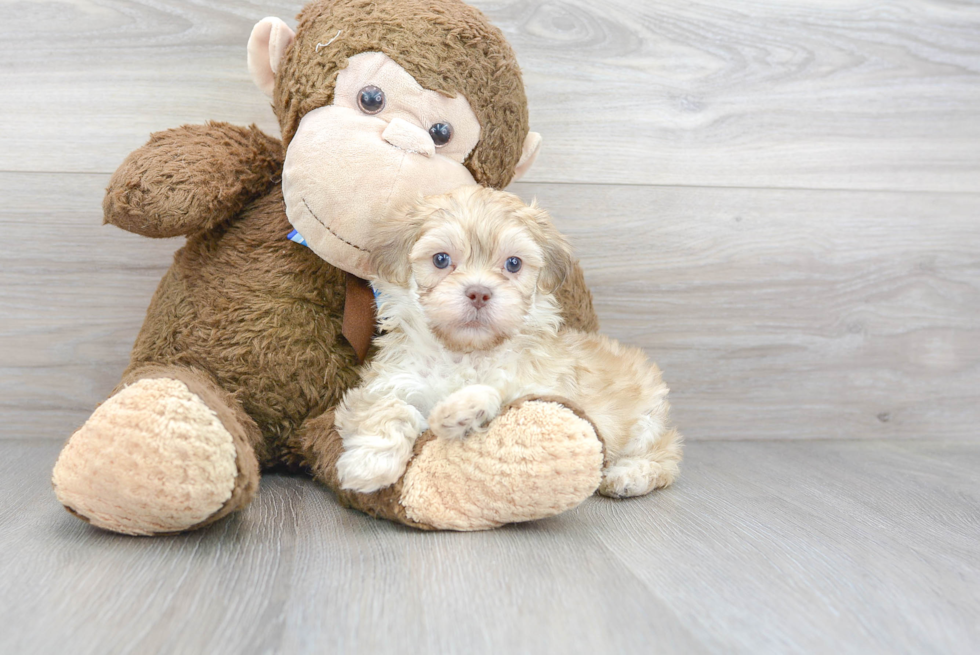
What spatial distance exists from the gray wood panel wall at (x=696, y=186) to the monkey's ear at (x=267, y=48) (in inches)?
11.6

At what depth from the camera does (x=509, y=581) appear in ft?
3.25

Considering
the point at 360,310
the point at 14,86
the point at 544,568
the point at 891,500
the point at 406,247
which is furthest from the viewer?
the point at 14,86

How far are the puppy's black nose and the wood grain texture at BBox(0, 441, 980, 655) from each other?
35 cm

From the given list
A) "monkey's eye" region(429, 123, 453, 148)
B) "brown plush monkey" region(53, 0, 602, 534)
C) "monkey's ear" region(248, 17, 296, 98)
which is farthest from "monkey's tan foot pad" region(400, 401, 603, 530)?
"monkey's ear" region(248, 17, 296, 98)

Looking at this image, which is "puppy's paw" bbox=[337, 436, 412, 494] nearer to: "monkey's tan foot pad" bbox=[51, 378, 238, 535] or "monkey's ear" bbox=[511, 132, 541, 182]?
"monkey's tan foot pad" bbox=[51, 378, 238, 535]

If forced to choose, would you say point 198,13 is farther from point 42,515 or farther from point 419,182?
point 42,515

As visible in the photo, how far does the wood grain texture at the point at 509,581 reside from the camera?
2.78 feet

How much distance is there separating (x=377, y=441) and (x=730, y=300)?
111 cm

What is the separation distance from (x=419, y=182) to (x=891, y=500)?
1.07 m

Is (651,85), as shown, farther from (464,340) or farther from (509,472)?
(509,472)

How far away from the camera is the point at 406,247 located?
3.92 ft

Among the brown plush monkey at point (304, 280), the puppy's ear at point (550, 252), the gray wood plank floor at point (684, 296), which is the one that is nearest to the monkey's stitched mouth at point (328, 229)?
the brown plush monkey at point (304, 280)

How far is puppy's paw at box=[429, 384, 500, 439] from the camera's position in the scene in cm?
112

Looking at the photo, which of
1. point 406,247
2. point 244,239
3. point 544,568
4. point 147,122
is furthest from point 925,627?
point 147,122
